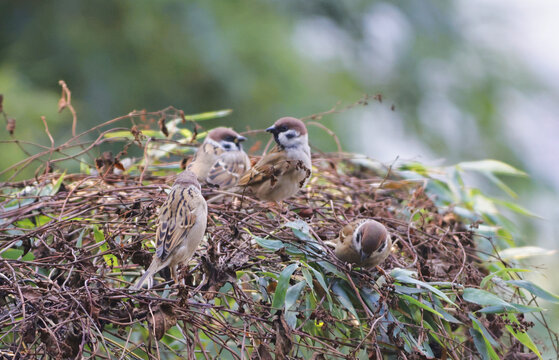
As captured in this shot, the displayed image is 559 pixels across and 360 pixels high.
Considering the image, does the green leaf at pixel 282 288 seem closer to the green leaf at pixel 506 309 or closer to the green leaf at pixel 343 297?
the green leaf at pixel 343 297

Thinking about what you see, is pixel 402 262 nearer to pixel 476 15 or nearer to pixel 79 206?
pixel 79 206

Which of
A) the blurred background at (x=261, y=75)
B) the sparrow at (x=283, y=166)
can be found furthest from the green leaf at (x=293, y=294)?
the blurred background at (x=261, y=75)

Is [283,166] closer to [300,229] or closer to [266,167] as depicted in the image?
[266,167]

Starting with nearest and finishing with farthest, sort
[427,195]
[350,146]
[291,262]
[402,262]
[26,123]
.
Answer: [291,262], [402,262], [427,195], [26,123], [350,146]

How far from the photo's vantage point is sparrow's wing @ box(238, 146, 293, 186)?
108 inches

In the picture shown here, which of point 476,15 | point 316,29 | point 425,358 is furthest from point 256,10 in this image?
point 425,358

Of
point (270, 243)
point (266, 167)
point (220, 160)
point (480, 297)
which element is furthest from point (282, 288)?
point (220, 160)

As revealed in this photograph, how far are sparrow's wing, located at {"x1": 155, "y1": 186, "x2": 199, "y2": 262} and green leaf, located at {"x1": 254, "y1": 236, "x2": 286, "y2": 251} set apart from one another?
0.91 ft

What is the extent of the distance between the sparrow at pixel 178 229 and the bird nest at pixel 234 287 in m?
0.05

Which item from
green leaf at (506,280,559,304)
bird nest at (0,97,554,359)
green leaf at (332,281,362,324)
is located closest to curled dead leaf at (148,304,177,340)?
bird nest at (0,97,554,359)

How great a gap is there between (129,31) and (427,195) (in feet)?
15.0

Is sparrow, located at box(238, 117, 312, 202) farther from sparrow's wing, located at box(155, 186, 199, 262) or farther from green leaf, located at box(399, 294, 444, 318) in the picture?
green leaf, located at box(399, 294, 444, 318)

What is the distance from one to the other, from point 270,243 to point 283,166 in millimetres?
861

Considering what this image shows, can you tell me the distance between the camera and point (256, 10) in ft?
22.7
